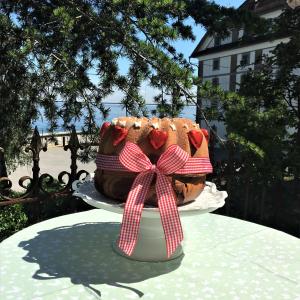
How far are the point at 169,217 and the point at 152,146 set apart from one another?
26 centimetres

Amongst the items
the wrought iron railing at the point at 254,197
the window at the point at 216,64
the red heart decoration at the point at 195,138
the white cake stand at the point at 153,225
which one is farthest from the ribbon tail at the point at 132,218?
the window at the point at 216,64

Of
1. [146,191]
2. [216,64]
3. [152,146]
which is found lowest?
[146,191]

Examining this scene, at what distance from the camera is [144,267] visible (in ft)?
→ 4.59

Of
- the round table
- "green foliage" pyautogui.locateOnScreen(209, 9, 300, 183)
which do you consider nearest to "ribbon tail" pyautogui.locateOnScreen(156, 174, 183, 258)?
the round table

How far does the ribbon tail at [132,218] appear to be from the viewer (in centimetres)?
128

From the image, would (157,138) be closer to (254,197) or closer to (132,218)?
(132,218)

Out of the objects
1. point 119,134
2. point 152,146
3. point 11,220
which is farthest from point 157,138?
point 11,220

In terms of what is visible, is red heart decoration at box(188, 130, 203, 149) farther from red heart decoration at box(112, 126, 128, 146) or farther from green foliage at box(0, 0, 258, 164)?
green foliage at box(0, 0, 258, 164)

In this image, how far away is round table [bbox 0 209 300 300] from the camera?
4.00 ft

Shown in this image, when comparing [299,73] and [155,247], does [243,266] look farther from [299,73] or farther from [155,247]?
[299,73]

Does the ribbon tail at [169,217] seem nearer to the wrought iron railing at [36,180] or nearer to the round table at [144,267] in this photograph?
the round table at [144,267]

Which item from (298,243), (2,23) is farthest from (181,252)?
(2,23)

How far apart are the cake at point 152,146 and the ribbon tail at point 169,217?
6 centimetres

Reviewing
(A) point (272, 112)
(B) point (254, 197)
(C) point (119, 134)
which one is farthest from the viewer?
(A) point (272, 112)
